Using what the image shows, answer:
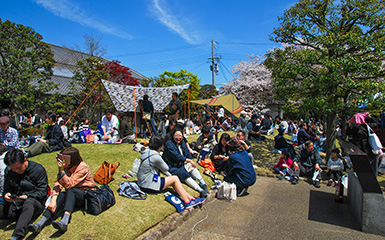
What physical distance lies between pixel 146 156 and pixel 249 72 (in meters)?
→ 23.4

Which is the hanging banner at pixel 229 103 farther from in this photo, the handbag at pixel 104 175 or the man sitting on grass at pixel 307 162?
the handbag at pixel 104 175

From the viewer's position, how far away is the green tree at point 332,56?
23.7ft

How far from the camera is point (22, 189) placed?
3.65 m

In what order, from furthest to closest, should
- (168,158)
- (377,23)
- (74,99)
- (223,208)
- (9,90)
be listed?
(74,99), (9,90), (377,23), (168,158), (223,208)

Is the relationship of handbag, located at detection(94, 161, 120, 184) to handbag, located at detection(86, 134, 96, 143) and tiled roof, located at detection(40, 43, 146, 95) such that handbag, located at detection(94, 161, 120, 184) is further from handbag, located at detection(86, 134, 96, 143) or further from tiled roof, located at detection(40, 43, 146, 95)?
tiled roof, located at detection(40, 43, 146, 95)

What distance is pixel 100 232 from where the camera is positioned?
360cm

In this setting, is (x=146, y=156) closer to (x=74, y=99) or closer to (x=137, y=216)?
(x=137, y=216)

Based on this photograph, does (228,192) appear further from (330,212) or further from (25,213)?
(25,213)

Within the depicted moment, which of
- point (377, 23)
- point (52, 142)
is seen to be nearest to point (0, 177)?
point (52, 142)

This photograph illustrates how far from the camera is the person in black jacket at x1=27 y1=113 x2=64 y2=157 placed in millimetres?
6443

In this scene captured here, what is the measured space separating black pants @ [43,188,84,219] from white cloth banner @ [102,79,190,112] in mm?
6997

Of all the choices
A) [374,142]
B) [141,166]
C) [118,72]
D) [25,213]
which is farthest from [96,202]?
[118,72]

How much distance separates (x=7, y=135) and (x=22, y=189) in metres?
2.60

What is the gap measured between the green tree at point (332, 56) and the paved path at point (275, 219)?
3.34m
